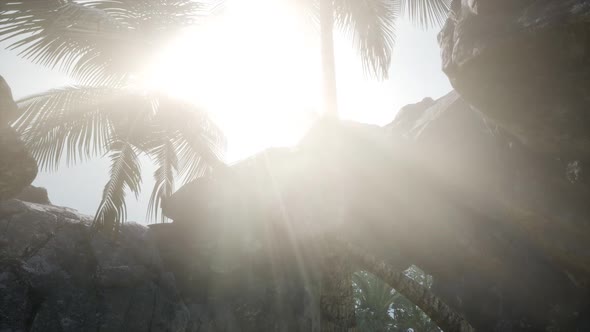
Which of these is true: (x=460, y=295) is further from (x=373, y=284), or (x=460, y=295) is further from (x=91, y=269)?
(x=373, y=284)

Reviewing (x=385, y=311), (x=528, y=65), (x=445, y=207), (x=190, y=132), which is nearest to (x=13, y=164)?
(x=190, y=132)

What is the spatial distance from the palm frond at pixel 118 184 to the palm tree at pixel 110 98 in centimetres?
2

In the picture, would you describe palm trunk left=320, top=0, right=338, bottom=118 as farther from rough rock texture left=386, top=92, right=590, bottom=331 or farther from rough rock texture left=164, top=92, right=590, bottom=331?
rough rock texture left=386, top=92, right=590, bottom=331

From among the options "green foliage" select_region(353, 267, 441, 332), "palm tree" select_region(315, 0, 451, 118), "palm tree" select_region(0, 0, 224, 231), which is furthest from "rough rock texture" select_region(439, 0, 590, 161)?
"green foliage" select_region(353, 267, 441, 332)

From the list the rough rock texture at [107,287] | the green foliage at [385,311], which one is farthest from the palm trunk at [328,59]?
the green foliage at [385,311]

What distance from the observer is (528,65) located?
257 inches

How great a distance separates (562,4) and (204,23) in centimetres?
733

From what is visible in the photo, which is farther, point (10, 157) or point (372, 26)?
point (372, 26)

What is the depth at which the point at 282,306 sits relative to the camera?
8.84 metres

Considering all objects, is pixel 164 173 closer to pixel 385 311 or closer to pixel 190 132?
pixel 190 132

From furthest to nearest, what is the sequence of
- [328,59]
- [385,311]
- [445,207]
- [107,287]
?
1. [385,311]
2. [445,207]
3. [328,59]
4. [107,287]

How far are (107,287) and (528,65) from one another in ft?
29.9

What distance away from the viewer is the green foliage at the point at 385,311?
21.6 m

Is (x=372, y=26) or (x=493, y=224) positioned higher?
(x=372, y=26)
